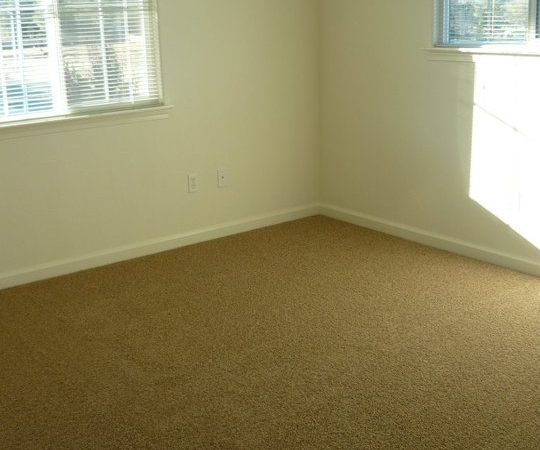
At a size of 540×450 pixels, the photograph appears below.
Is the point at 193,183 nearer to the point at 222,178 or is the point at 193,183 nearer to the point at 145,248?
the point at 222,178

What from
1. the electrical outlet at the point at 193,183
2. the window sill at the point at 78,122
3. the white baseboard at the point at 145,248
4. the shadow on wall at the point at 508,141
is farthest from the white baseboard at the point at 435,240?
the window sill at the point at 78,122

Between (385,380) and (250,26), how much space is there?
263 cm

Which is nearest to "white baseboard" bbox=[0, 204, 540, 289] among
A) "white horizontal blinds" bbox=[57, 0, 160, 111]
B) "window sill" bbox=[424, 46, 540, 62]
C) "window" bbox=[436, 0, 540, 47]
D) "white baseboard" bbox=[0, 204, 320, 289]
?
"white baseboard" bbox=[0, 204, 320, 289]

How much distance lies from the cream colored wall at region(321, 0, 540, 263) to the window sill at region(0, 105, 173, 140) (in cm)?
121

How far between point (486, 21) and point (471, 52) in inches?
6.9

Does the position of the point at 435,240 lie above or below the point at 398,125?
below

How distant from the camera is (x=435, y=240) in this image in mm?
4879

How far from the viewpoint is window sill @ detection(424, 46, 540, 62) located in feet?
13.6

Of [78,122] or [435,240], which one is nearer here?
[78,122]

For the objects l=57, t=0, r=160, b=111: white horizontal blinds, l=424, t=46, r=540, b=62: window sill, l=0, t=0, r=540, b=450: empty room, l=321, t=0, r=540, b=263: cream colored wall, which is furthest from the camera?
l=321, t=0, r=540, b=263: cream colored wall

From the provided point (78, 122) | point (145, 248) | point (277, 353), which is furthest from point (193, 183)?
point (277, 353)

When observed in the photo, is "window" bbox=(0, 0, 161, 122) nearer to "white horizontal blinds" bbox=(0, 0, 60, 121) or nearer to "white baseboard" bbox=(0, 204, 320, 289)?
"white horizontal blinds" bbox=(0, 0, 60, 121)

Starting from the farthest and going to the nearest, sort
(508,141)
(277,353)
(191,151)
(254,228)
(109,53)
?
1. (254,228)
2. (191,151)
3. (109,53)
4. (508,141)
5. (277,353)

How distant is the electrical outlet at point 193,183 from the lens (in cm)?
499
